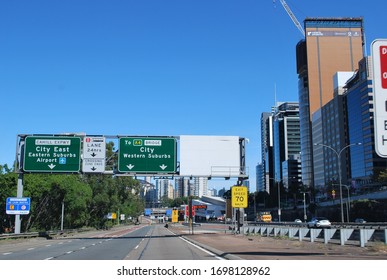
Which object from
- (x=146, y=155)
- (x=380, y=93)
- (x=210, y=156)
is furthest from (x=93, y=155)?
(x=380, y=93)

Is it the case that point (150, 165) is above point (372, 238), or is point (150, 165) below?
above

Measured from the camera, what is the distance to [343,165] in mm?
175375

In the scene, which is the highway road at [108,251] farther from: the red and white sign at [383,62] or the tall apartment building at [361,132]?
the tall apartment building at [361,132]

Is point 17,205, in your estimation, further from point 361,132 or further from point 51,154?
point 361,132

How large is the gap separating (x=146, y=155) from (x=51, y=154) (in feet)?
28.6

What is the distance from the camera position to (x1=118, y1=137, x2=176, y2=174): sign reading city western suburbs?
42.8 m

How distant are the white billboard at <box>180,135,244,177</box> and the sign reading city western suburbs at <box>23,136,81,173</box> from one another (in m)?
10.1

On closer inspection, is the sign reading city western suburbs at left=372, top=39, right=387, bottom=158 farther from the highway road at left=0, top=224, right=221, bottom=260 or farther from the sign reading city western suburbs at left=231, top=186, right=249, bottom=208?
the sign reading city western suburbs at left=231, top=186, right=249, bottom=208

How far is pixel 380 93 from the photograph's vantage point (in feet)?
28.4

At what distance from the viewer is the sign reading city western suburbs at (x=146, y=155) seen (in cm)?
4284
